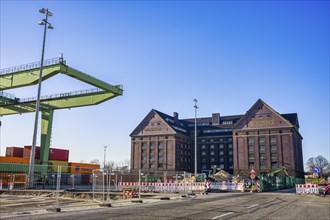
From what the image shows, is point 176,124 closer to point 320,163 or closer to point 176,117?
point 176,117

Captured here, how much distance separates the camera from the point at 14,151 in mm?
50469

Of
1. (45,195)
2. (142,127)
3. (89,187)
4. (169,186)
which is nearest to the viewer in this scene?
(45,195)

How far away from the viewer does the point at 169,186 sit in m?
30.5

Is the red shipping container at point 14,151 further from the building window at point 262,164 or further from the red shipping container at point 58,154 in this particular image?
the building window at point 262,164

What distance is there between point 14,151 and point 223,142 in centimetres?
5294

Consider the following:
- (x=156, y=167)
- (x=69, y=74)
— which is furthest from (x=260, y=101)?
(x=69, y=74)

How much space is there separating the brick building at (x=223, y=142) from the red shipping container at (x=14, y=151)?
1259 inches

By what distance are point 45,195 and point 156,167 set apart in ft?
178

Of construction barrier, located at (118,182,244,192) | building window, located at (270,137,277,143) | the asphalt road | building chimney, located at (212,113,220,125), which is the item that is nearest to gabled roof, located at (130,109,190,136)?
building chimney, located at (212,113,220,125)

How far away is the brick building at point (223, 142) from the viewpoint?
219 ft

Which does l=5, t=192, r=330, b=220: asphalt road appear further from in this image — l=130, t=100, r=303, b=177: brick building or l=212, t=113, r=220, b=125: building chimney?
l=212, t=113, r=220, b=125: building chimney

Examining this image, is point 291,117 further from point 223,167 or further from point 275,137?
point 223,167

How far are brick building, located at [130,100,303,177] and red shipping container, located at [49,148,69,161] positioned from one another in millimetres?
24070

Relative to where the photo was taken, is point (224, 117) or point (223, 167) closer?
point (223, 167)
